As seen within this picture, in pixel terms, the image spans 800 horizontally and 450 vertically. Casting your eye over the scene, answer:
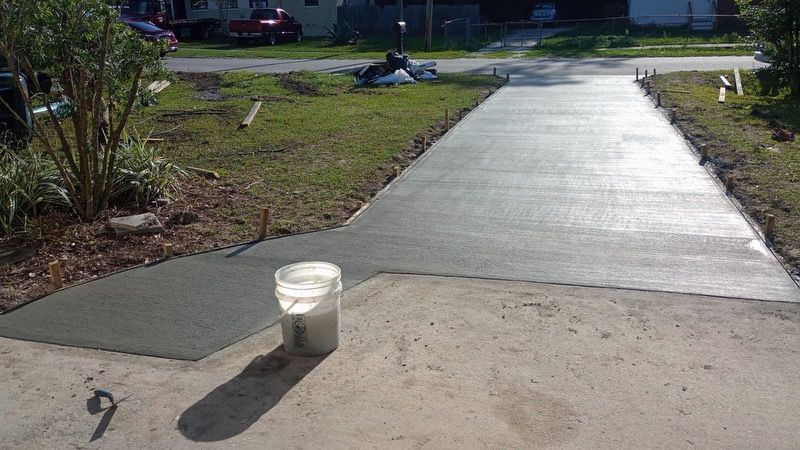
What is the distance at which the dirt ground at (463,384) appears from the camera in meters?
4.39

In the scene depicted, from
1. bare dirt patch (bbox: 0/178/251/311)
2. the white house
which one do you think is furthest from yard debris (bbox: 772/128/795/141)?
the white house

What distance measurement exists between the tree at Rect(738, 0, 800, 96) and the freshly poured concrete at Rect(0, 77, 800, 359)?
284 inches

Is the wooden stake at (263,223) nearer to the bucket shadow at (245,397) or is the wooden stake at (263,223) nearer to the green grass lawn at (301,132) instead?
the green grass lawn at (301,132)

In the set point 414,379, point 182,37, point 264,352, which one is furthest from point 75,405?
point 182,37

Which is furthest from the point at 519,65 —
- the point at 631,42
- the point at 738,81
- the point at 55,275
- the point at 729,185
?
the point at 55,275

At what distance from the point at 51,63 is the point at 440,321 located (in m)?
4.98

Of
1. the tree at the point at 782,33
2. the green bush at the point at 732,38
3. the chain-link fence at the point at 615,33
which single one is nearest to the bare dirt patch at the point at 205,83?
the tree at the point at 782,33

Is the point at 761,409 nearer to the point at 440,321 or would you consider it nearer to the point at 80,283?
the point at 440,321

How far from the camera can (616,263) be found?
7.04 meters

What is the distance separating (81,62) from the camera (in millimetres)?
7738

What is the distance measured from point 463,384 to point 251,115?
11.1m

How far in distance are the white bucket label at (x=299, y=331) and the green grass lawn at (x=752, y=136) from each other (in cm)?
460

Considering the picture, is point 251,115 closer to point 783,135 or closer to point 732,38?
point 783,135

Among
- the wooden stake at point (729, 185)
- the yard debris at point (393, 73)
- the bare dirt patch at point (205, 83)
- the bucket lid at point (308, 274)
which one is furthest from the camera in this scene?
the yard debris at point (393, 73)
